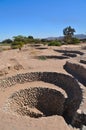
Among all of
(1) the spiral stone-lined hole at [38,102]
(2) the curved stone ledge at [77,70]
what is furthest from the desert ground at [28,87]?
(1) the spiral stone-lined hole at [38,102]

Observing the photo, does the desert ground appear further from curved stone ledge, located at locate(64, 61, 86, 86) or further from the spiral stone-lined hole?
the spiral stone-lined hole

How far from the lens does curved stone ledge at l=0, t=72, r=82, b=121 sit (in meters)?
14.4

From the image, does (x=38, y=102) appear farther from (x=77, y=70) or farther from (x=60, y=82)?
(x=77, y=70)

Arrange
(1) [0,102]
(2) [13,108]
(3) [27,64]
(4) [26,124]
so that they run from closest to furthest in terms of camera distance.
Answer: (4) [26,124]
(1) [0,102]
(2) [13,108]
(3) [27,64]

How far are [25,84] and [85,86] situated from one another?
4.73 m

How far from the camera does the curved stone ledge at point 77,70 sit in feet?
52.0

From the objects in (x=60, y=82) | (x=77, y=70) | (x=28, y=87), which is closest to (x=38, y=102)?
(x=28, y=87)

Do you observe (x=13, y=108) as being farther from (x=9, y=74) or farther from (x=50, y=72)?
(x=50, y=72)

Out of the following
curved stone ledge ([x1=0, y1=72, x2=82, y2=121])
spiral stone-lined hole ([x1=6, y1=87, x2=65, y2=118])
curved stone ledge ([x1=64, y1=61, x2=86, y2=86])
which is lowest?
spiral stone-lined hole ([x1=6, y1=87, x2=65, y2=118])

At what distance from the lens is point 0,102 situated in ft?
43.5

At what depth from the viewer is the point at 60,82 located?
1709cm

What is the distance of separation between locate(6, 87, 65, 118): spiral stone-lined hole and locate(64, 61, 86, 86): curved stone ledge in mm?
1977

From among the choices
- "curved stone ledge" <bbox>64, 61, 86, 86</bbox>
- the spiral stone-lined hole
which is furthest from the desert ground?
the spiral stone-lined hole

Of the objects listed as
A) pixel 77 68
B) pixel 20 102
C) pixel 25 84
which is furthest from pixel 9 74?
pixel 77 68
